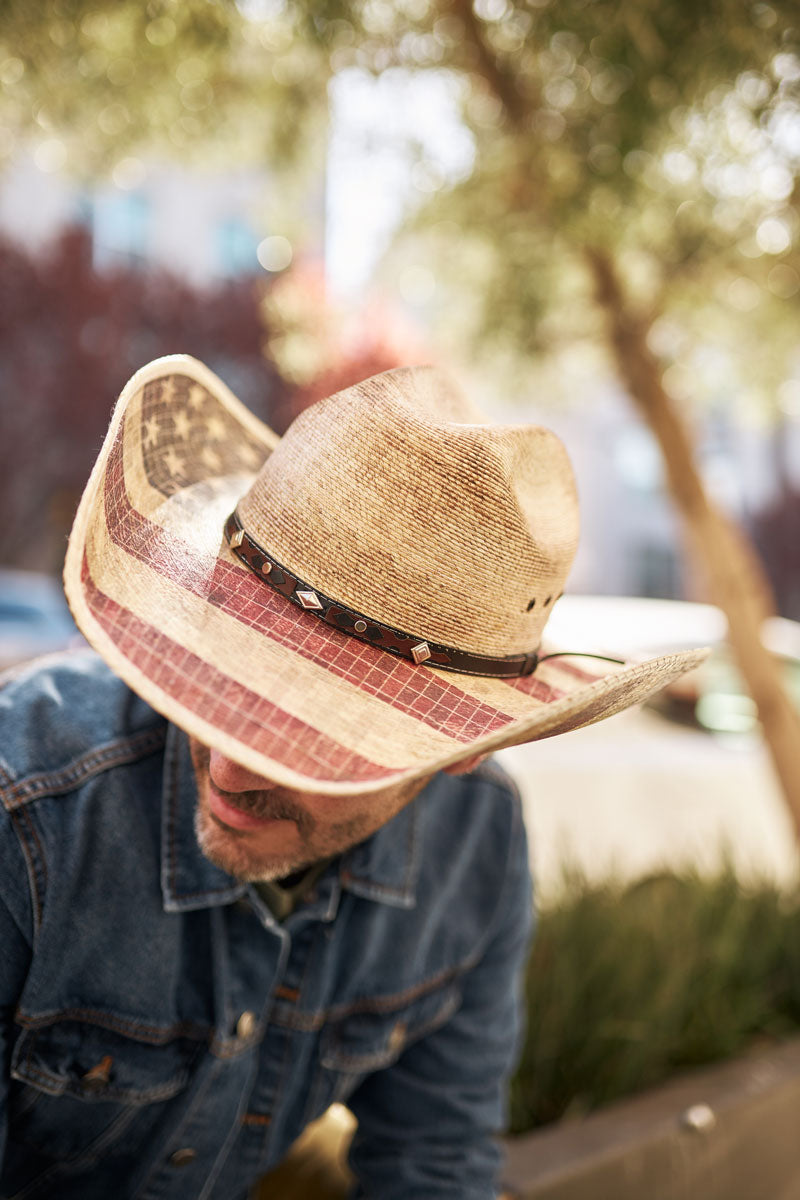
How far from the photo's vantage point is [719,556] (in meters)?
4.04

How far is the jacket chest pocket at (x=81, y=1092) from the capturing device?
145 centimetres

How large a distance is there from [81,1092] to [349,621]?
911mm

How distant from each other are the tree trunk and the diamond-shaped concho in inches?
123

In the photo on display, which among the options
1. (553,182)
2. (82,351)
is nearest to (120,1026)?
(553,182)

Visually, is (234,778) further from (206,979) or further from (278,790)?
(206,979)

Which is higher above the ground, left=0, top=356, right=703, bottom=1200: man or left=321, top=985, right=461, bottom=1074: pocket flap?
left=0, top=356, right=703, bottom=1200: man

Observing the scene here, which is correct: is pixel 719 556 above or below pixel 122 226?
below

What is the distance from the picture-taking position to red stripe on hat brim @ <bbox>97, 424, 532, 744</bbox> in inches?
48.3

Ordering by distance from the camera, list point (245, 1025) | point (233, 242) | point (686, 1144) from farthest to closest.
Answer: point (233, 242) → point (686, 1144) → point (245, 1025)

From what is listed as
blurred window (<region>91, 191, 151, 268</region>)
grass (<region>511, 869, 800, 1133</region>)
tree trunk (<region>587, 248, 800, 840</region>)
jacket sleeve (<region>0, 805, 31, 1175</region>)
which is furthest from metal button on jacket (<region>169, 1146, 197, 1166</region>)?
blurred window (<region>91, 191, 151, 268</region>)

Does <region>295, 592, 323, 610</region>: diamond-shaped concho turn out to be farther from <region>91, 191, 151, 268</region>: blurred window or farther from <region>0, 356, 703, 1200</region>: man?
<region>91, 191, 151, 268</region>: blurred window

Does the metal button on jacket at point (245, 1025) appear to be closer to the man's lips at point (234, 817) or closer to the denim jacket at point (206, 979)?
the denim jacket at point (206, 979)

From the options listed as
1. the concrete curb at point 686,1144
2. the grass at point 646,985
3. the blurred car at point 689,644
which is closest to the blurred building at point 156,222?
the blurred car at point 689,644

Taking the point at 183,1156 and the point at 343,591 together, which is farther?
the point at 183,1156
